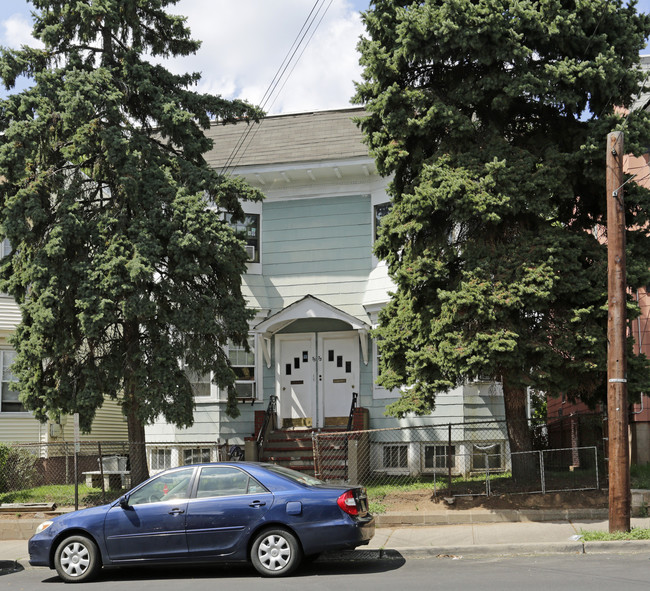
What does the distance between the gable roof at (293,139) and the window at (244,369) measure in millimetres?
4689

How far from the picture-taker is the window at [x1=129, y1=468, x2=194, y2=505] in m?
9.45

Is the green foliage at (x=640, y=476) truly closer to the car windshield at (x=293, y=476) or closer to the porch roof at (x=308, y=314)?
the car windshield at (x=293, y=476)

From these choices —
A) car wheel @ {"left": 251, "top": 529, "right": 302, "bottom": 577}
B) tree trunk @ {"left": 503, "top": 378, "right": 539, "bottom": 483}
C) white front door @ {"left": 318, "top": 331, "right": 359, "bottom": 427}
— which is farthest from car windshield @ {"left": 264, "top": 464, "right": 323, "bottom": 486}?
white front door @ {"left": 318, "top": 331, "right": 359, "bottom": 427}

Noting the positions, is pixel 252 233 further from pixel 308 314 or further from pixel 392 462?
pixel 392 462

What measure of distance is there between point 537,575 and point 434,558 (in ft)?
6.38

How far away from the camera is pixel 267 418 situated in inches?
730

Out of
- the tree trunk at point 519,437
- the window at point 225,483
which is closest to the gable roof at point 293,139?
the tree trunk at point 519,437

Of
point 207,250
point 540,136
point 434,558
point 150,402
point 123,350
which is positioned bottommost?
point 434,558

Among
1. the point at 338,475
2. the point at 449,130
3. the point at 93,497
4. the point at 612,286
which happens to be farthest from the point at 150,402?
the point at 612,286

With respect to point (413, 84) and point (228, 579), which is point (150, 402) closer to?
point (228, 579)

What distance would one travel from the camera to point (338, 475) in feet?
54.3

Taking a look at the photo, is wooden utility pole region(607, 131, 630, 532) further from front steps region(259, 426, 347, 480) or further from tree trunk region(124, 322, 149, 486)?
tree trunk region(124, 322, 149, 486)

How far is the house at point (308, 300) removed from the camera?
741 inches

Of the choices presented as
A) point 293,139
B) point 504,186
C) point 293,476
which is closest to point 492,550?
point 293,476
